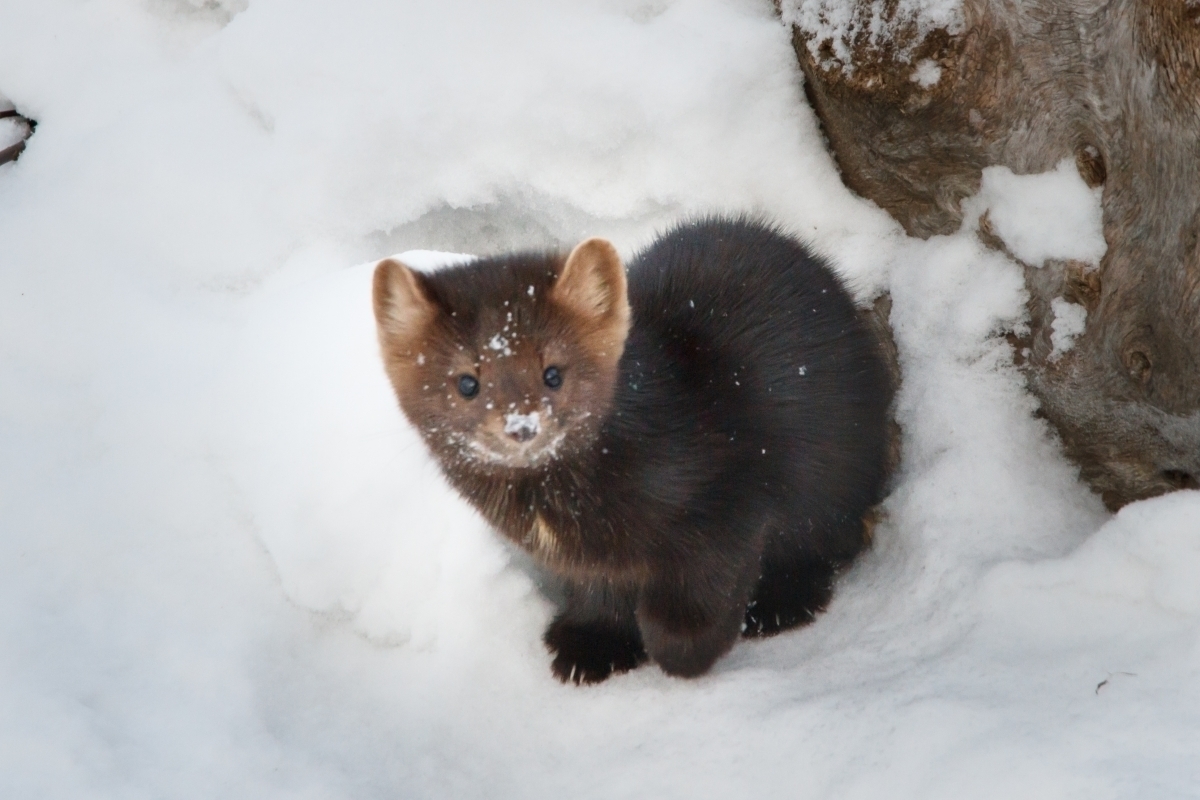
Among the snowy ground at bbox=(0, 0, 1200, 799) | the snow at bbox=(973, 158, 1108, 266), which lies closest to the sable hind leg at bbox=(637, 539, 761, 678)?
the snowy ground at bbox=(0, 0, 1200, 799)

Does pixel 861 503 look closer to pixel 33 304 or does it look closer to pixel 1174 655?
pixel 1174 655

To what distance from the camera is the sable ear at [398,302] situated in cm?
303

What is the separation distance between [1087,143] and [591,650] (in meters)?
2.56

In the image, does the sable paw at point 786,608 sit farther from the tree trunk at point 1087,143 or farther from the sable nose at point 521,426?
the sable nose at point 521,426

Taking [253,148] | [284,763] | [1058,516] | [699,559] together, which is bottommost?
[1058,516]

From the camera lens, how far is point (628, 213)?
4.74 m

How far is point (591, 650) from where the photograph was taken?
12.7 feet

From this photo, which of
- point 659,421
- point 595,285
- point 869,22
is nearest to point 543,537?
point 659,421

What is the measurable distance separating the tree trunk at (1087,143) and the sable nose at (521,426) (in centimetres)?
202

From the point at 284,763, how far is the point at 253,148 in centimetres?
282

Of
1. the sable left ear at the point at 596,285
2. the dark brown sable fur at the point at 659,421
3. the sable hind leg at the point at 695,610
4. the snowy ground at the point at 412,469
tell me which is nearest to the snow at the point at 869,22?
the snowy ground at the point at 412,469

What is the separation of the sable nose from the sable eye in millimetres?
143

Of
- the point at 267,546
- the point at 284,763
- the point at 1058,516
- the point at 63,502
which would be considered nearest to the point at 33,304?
the point at 63,502

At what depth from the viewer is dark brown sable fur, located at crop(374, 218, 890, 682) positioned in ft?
10.1
